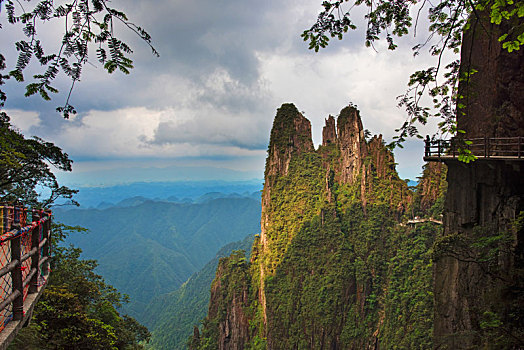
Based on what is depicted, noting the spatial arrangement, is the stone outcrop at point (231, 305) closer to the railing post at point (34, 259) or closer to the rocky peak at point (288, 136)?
the rocky peak at point (288, 136)

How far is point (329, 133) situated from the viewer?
34.2 metres

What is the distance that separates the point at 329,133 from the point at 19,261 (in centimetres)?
3323

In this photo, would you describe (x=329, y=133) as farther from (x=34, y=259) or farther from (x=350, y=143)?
(x=34, y=259)

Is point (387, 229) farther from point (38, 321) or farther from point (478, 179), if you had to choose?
point (38, 321)

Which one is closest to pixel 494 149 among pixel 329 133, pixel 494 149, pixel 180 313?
pixel 494 149

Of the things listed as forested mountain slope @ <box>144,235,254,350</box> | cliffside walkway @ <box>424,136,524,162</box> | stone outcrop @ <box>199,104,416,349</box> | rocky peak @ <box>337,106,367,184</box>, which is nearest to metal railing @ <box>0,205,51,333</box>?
cliffside walkway @ <box>424,136,524,162</box>

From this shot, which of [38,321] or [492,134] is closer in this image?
[38,321]

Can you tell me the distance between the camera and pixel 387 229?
25812 mm

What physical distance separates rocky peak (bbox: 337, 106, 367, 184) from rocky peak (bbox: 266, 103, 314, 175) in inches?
220

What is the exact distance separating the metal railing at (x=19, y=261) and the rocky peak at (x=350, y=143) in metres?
26.9

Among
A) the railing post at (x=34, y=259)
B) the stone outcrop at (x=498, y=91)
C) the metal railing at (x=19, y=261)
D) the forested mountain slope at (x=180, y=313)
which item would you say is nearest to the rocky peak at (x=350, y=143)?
the stone outcrop at (x=498, y=91)

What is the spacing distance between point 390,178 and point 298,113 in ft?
46.4

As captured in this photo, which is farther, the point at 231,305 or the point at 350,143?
the point at 231,305

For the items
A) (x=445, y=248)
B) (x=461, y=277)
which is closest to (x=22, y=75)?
(x=445, y=248)
